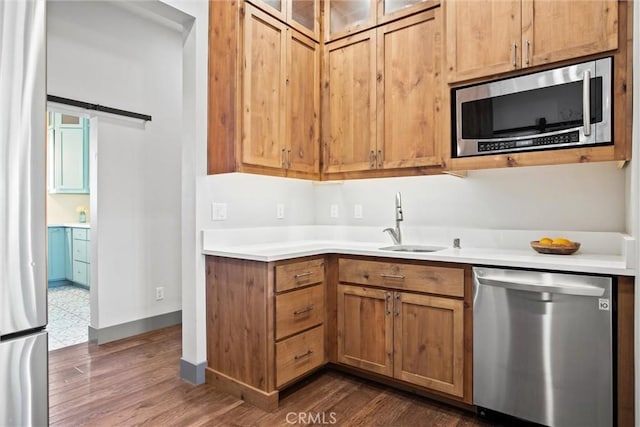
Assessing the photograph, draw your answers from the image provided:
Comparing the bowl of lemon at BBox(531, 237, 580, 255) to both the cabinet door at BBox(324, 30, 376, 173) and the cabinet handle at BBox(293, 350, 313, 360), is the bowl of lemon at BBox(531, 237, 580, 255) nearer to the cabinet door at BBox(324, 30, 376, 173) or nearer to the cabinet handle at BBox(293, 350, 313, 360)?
the cabinet door at BBox(324, 30, 376, 173)

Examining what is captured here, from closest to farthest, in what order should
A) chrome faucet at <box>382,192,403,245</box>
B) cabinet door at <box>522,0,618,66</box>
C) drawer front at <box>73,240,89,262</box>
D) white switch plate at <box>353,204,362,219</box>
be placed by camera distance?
1. cabinet door at <box>522,0,618,66</box>
2. chrome faucet at <box>382,192,403,245</box>
3. white switch plate at <box>353,204,362,219</box>
4. drawer front at <box>73,240,89,262</box>

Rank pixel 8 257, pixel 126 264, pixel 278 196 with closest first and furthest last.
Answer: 1. pixel 8 257
2. pixel 278 196
3. pixel 126 264

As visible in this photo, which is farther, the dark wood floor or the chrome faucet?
the chrome faucet

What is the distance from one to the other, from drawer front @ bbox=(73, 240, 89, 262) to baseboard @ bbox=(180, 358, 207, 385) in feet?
11.6

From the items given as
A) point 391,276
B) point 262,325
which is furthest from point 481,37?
point 262,325

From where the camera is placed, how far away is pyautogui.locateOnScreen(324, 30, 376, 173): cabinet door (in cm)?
267

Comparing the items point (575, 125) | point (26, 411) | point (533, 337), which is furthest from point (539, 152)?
point (26, 411)

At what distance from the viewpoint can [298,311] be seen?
2.28 m

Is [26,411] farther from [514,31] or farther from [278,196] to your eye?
[514,31]

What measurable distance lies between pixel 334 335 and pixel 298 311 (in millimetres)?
385

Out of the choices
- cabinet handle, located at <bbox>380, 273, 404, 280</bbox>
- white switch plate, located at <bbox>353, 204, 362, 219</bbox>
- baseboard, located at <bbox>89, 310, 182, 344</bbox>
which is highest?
white switch plate, located at <bbox>353, 204, 362, 219</bbox>

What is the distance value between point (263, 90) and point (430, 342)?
1919mm

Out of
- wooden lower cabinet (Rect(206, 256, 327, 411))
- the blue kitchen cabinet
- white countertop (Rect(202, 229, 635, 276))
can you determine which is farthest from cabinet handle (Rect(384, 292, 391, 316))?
the blue kitchen cabinet

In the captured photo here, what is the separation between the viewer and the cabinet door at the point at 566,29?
1.81 m
